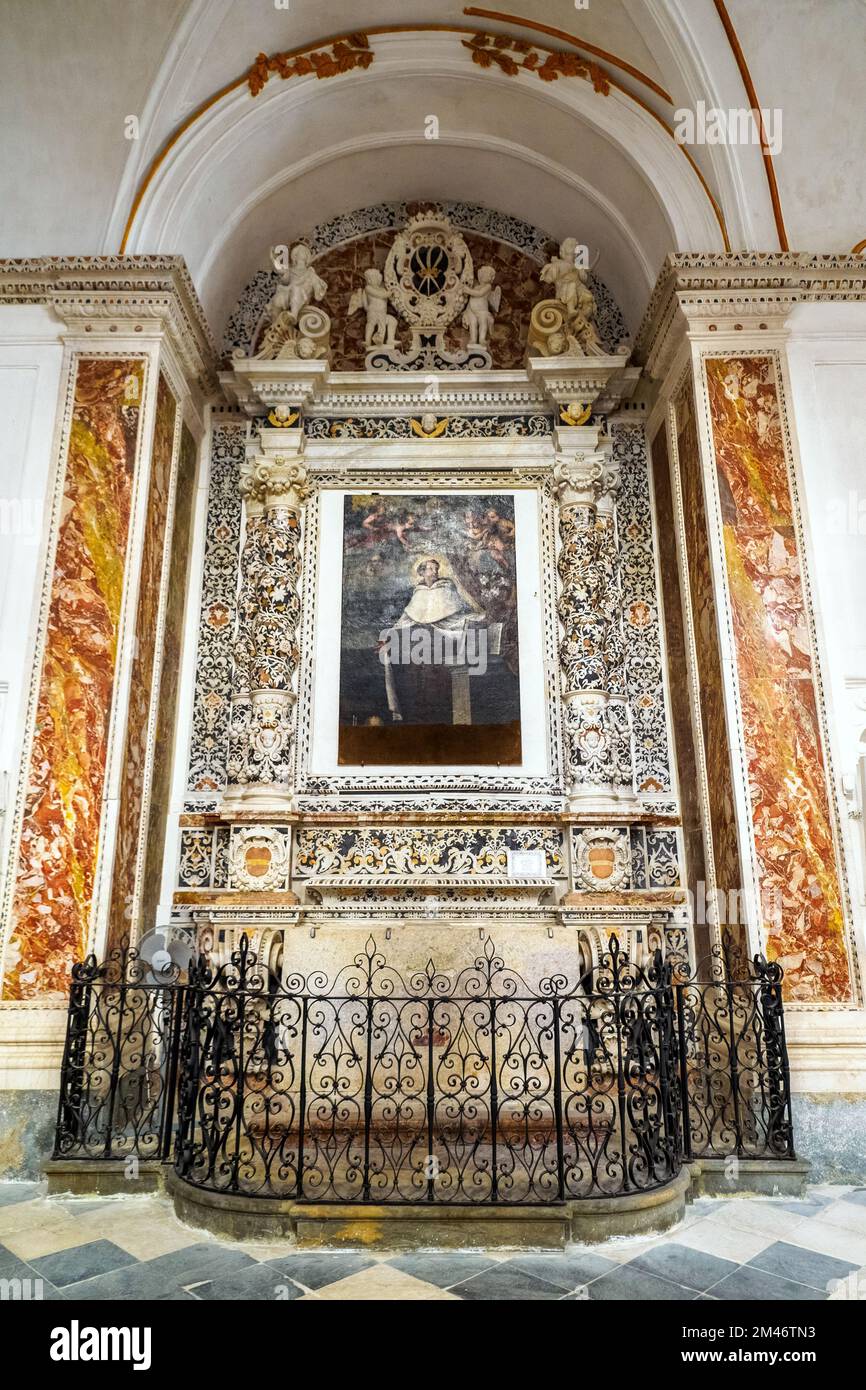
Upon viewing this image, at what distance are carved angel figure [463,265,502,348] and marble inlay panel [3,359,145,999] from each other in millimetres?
3309

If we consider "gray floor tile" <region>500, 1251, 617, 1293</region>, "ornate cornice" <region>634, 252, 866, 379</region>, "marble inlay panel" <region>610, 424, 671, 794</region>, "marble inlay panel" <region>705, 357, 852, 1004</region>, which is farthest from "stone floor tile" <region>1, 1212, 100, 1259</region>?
"ornate cornice" <region>634, 252, 866, 379</region>

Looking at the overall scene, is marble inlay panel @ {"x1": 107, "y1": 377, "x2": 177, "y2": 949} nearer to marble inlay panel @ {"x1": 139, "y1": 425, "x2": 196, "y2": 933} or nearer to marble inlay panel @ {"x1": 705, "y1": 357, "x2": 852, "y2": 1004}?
marble inlay panel @ {"x1": 139, "y1": 425, "x2": 196, "y2": 933}

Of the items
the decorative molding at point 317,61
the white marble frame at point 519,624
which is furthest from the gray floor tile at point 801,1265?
the decorative molding at point 317,61

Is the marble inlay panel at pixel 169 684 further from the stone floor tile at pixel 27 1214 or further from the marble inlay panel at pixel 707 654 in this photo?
the marble inlay panel at pixel 707 654

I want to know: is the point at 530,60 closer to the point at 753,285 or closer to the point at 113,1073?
the point at 753,285

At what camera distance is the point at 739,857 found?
6.55 meters

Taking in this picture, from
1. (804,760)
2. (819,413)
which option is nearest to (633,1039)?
(804,760)

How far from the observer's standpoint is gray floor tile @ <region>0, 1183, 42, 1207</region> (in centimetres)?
521

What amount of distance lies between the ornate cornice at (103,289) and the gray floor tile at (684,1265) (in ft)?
23.0

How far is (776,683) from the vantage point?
6844mm

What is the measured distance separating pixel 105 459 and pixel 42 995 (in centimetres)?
390

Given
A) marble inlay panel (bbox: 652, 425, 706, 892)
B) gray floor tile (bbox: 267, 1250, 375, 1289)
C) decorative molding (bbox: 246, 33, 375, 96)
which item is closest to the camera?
gray floor tile (bbox: 267, 1250, 375, 1289)

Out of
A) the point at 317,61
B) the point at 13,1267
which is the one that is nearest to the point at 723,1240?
the point at 13,1267

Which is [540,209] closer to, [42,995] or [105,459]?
[105,459]
